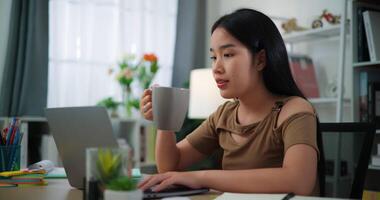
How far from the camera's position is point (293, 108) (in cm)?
119

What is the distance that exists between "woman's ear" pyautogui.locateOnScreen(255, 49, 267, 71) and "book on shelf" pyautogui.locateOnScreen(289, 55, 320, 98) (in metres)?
1.53

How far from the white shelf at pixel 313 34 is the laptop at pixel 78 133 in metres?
1.91

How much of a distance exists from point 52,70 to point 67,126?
7.54ft

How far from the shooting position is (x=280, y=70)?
4.18ft

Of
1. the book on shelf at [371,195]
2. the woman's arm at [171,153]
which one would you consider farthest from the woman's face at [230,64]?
the book on shelf at [371,195]

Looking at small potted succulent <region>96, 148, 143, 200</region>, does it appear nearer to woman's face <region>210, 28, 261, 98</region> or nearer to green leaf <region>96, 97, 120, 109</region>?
woman's face <region>210, 28, 261, 98</region>

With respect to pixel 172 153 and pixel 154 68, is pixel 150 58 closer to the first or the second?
pixel 154 68

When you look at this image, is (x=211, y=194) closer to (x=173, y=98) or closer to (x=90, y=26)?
(x=173, y=98)

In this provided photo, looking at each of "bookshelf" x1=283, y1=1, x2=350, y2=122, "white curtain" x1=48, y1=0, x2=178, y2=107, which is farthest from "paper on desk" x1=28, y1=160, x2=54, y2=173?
"white curtain" x1=48, y1=0, x2=178, y2=107

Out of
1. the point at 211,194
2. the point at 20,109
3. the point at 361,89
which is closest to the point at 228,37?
the point at 211,194

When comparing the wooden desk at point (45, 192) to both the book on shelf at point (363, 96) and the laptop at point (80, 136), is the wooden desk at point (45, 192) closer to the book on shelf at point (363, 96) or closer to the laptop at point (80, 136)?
the laptop at point (80, 136)

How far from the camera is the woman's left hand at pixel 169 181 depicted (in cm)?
93

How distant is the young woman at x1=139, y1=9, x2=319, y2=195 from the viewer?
1.02m

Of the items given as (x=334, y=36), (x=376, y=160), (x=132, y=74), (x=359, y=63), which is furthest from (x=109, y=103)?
(x=376, y=160)
